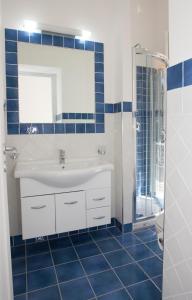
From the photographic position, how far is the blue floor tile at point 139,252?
191 centimetres

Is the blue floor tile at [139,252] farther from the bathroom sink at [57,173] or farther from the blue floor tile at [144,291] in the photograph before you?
the bathroom sink at [57,173]

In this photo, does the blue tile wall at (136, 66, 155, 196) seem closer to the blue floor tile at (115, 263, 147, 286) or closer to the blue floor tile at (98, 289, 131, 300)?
the blue floor tile at (115, 263, 147, 286)

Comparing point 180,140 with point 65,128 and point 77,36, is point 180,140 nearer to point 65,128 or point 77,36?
point 65,128

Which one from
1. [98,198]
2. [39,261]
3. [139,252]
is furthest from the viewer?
[98,198]

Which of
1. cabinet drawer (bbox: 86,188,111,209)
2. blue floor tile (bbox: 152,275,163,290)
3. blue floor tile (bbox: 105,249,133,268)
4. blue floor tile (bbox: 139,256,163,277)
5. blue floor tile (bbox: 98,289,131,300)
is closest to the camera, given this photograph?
blue floor tile (bbox: 98,289,131,300)

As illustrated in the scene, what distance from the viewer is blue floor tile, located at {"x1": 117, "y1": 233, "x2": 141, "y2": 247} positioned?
213 cm

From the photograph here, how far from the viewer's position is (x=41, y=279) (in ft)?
5.41

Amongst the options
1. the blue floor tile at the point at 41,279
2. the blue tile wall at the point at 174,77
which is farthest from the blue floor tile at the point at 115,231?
the blue tile wall at the point at 174,77

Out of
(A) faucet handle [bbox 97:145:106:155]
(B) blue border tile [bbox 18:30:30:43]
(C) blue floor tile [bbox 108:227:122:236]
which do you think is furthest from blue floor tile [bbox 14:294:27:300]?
(B) blue border tile [bbox 18:30:30:43]

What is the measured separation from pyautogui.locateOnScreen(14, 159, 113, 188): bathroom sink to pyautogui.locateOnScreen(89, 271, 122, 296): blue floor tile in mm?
746

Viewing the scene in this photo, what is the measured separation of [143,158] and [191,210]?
1.65 m

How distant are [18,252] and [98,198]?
879 millimetres

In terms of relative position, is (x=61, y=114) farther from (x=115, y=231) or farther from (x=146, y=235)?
(x=146, y=235)

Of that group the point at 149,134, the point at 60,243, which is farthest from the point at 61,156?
the point at 149,134
